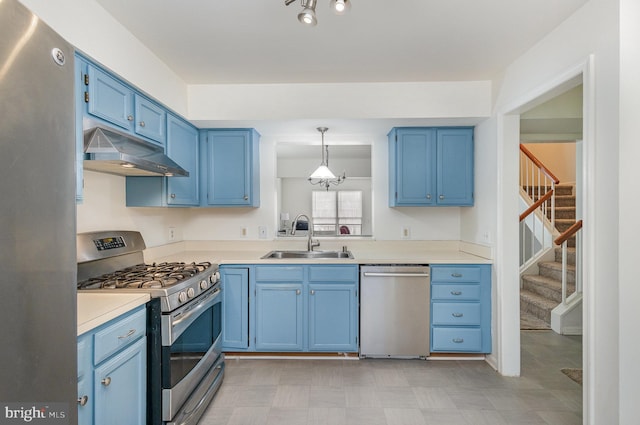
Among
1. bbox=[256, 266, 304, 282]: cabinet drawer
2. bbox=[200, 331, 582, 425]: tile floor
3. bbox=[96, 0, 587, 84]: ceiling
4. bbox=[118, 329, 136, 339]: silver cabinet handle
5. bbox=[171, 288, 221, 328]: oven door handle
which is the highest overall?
bbox=[96, 0, 587, 84]: ceiling

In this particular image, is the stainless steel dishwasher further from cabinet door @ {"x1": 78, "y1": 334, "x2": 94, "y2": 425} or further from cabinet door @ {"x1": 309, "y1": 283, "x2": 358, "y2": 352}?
cabinet door @ {"x1": 78, "y1": 334, "x2": 94, "y2": 425}

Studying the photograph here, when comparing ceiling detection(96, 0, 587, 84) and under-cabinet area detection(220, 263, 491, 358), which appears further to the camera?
under-cabinet area detection(220, 263, 491, 358)

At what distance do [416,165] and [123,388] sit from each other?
277 cm

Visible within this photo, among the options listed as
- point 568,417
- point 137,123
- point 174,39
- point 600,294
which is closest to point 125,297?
point 137,123

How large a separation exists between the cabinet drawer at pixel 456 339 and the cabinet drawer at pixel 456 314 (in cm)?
6

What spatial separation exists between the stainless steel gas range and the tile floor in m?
0.24

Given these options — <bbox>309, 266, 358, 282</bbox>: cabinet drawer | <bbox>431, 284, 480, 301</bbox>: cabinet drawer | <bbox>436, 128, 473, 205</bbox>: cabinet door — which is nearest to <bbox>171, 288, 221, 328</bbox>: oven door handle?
<bbox>309, 266, 358, 282</bbox>: cabinet drawer

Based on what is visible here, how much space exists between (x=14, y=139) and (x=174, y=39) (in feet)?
5.93

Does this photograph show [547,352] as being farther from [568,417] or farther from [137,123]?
[137,123]

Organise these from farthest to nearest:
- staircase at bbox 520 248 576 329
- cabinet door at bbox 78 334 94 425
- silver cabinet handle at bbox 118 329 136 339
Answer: staircase at bbox 520 248 576 329
silver cabinet handle at bbox 118 329 136 339
cabinet door at bbox 78 334 94 425

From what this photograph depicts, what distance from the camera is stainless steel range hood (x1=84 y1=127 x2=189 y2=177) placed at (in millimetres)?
1704

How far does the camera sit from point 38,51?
77 cm

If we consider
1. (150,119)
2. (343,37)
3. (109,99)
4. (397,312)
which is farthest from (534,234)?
(109,99)

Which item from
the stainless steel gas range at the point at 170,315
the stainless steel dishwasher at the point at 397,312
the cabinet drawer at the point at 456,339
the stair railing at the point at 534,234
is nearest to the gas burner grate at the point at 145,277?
the stainless steel gas range at the point at 170,315
